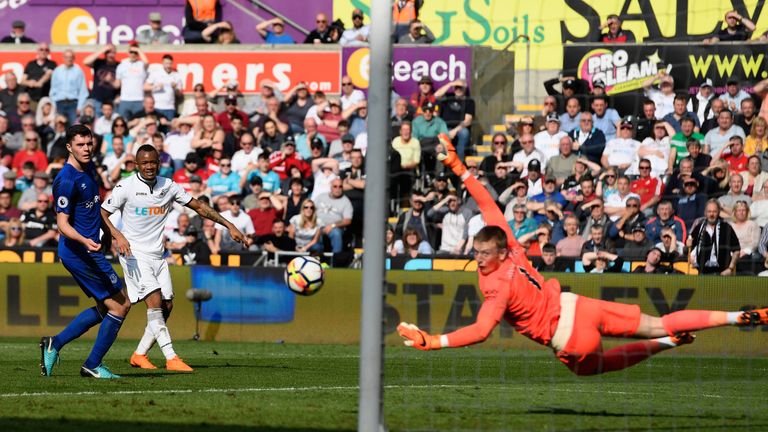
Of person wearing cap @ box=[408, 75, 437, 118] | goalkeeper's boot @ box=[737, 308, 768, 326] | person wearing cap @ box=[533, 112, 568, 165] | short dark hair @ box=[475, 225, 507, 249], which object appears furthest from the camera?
person wearing cap @ box=[408, 75, 437, 118]

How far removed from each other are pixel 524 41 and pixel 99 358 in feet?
42.8

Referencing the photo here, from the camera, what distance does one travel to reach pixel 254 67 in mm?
23875

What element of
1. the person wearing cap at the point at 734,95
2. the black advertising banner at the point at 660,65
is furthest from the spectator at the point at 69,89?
the person wearing cap at the point at 734,95

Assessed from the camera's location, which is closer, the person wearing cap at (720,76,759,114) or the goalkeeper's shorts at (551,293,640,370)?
the goalkeeper's shorts at (551,293,640,370)

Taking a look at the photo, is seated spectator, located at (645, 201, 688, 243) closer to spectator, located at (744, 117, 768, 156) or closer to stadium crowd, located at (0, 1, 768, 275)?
stadium crowd, located at (0, 1, 768, 275)

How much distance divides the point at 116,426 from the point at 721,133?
32.0 ft

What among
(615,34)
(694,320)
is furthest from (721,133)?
(694,320)

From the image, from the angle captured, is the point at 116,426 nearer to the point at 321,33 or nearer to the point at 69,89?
the point at 69,89

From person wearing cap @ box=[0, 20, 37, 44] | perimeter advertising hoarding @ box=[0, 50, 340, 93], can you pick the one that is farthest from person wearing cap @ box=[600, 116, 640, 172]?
person wearing cap @ box=[0, 20, 37, 44]

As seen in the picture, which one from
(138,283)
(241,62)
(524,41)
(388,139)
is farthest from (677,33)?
(388,139)

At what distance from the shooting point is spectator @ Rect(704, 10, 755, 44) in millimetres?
17812

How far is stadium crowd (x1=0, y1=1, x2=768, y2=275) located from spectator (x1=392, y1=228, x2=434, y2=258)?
0.03 meters

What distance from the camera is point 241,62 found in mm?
23969

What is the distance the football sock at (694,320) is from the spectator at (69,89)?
16.7 m
